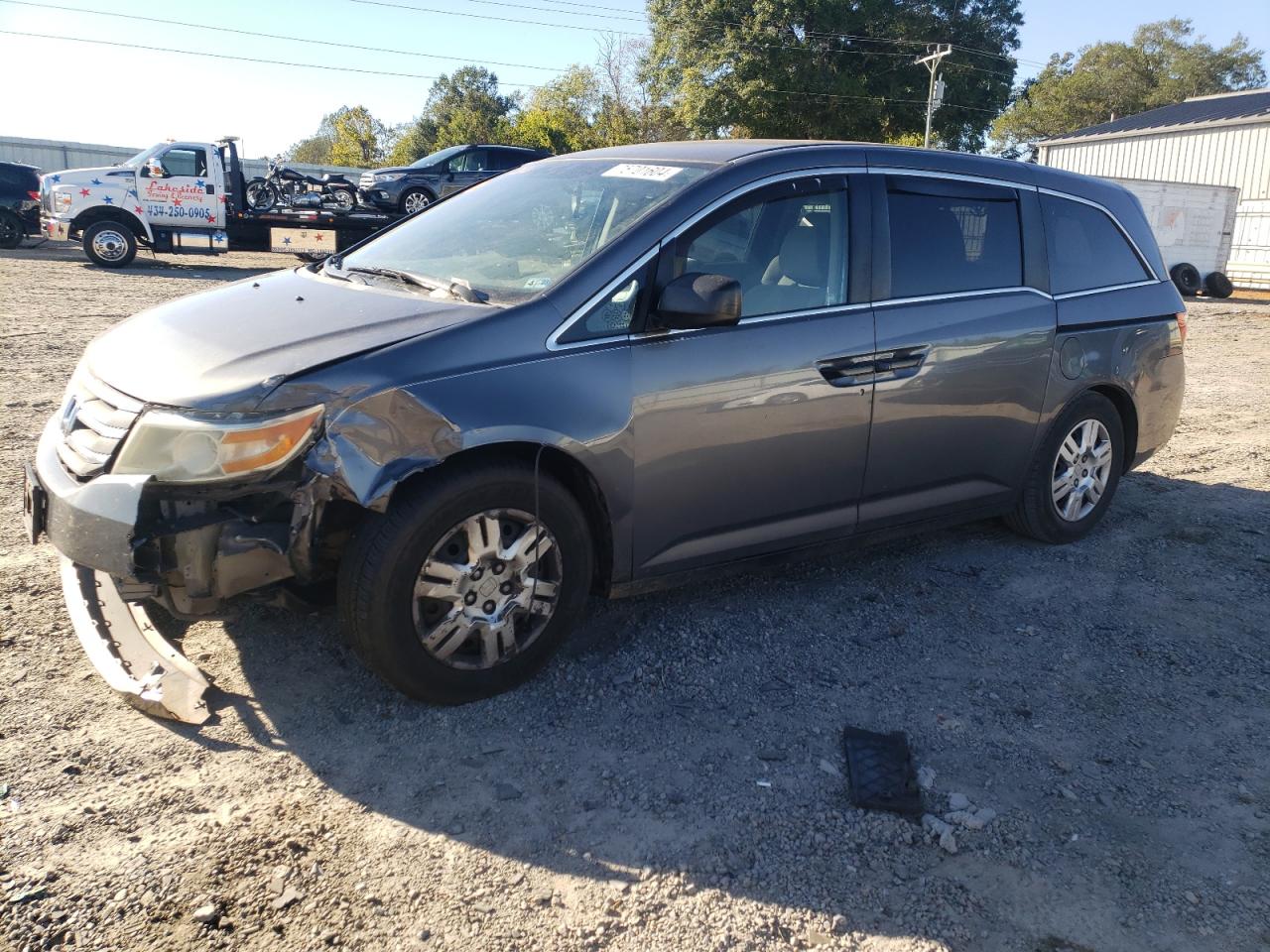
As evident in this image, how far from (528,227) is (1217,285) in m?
22.8

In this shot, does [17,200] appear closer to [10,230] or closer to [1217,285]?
[10,230]

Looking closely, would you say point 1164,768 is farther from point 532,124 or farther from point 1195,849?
point 532,124

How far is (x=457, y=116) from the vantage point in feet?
209

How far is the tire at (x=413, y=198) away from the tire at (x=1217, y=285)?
56.3 ft

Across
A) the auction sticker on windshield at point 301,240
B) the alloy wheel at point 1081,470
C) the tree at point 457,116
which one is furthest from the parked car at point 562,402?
the tree at point 457,116

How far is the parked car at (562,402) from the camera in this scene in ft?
9.62

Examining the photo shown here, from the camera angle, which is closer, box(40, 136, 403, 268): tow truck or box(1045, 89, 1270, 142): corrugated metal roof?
box(40, 136, 403, 268): tow truck

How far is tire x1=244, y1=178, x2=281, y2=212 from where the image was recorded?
19141 mm

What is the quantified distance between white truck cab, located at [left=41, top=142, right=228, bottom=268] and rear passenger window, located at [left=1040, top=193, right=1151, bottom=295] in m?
16.5

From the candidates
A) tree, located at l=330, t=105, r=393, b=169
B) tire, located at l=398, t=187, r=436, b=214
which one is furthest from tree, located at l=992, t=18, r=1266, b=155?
tire, located at l=398, t=187, r=436, b=214

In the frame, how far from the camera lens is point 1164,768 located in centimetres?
320

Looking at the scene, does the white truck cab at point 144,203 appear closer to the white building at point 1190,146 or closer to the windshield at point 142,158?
the windshield at point 142,158

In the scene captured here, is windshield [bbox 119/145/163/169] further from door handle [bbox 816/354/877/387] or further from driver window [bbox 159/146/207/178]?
door handle [bbox 816/354/877/387]

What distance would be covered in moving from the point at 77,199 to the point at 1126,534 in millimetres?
17692
